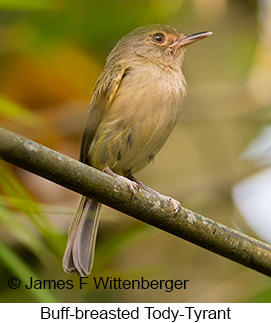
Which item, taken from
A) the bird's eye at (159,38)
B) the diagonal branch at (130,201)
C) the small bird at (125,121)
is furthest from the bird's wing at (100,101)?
the diagonal branch at (130,201)

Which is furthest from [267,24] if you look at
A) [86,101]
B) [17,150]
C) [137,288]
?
[17,150]

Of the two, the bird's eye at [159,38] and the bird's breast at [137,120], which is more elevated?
the bird's eye at [159,38]

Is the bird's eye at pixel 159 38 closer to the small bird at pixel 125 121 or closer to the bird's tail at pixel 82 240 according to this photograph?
the small bird at pixel 125 121

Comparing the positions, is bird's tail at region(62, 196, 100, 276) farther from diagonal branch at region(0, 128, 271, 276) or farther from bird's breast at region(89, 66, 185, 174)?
diagonal branch at region(0, 128, 271, 276)

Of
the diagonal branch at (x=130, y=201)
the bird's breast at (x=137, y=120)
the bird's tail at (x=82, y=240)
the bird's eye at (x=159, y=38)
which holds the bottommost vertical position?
the diagonal branch at (x=130, y=201)

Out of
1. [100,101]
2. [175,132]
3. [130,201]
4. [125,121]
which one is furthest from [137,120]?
[175,132]

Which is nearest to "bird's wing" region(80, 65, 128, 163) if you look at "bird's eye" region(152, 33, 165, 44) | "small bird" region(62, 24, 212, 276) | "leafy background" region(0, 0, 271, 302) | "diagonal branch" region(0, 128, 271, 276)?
"small bird" region(62, 24, 212, 276)

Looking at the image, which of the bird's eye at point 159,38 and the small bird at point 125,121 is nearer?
the small bird at point 125,121
